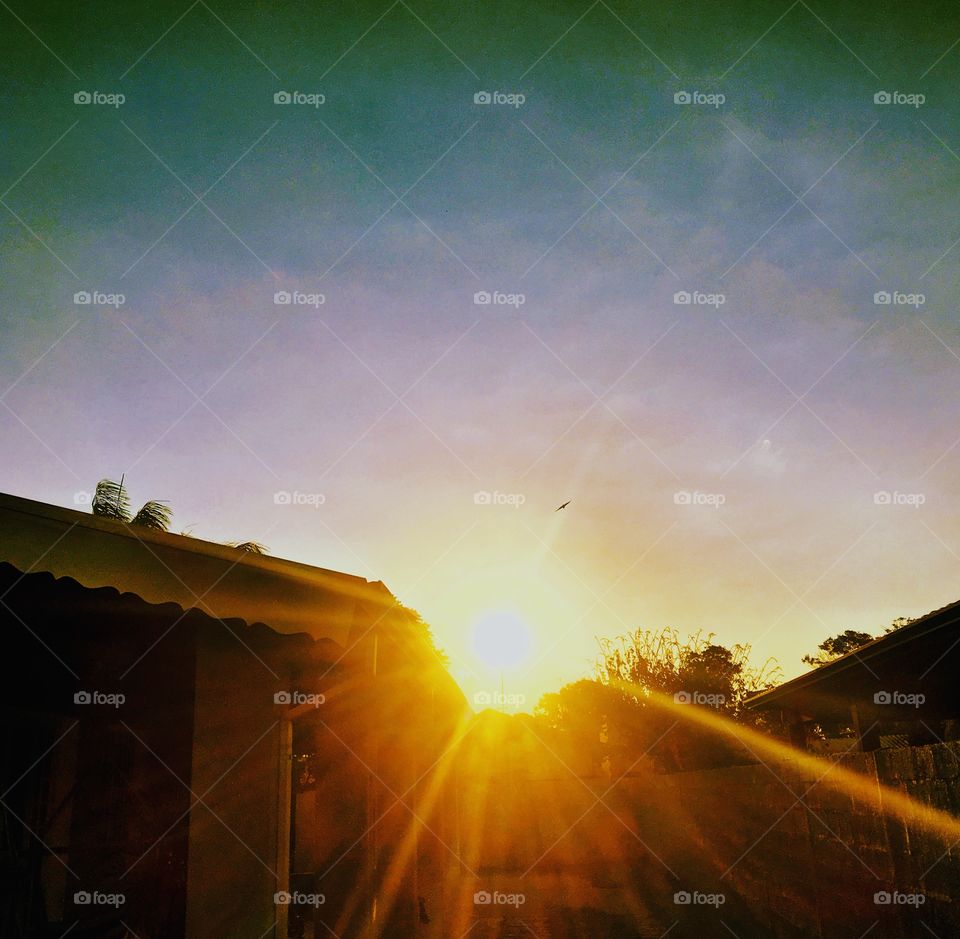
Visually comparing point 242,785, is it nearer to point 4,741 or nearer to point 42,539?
point 4,741

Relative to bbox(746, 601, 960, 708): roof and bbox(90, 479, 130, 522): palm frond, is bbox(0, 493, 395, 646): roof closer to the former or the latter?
bbox(746, 601, 960, 708): roof

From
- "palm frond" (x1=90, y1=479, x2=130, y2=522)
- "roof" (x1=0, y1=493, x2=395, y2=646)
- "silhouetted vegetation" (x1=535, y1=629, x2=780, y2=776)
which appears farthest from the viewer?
"silhouetted vegetation" (x1=535, y1=629, x2=780, y2=776)

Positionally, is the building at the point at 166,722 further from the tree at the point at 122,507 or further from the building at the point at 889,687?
the tree at the point at 122,507

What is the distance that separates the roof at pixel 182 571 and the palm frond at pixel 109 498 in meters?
11.4

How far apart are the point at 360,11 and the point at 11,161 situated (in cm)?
357

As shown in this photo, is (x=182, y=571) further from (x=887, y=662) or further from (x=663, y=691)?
(x=663, y=691)

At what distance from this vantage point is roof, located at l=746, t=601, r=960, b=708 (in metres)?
6.21

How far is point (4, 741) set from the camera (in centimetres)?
595

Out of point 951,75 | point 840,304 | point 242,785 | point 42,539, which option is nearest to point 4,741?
point 242,785

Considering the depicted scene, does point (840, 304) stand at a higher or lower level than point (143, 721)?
higher

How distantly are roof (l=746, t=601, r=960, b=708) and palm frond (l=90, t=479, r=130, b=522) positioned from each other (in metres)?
12.3

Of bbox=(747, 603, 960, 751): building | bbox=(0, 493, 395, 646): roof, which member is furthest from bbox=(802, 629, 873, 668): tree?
bbox=(0, 493, 395, 646): roof

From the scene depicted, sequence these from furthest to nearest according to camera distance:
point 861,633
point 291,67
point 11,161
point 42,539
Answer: point 861,633, point 291,67, point 11,161, point 42,539

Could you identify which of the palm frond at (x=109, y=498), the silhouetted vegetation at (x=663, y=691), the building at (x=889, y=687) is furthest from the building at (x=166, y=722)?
the silhouetted vegetation at (x=663, y=691)
